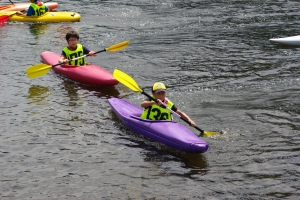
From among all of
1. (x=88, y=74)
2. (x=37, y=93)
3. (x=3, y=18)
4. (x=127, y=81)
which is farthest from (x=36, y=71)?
(x=3, y=18)

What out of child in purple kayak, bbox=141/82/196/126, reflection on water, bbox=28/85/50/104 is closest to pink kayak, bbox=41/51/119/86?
reflection on water, bbox=28/85/50/104

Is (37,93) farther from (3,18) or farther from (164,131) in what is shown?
(3,18)

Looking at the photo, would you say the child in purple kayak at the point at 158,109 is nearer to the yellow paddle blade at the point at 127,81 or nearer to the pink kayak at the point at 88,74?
the yellow paddle blade at the point at 127,81

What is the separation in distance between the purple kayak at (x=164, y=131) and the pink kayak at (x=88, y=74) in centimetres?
166

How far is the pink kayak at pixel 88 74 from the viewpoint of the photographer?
10172 millimetres

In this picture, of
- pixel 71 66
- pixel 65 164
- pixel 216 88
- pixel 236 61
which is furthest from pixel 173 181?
pixel 236 61

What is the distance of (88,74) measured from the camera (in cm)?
1041

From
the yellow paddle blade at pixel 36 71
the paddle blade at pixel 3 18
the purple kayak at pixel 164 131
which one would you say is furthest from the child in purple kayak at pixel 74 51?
the paddle blade at pixel 3 18

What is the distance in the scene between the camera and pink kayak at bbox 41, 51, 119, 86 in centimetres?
1017

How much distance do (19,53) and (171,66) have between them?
4.06 meters

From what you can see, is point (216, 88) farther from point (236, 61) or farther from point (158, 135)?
point (158, 135)

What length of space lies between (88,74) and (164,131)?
3493mm

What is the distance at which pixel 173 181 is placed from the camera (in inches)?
257

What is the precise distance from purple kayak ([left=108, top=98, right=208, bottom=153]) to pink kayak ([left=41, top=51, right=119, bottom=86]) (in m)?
1.66
